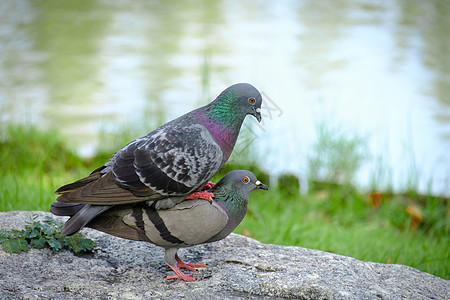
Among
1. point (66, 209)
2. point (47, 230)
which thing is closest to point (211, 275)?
point (66, 209)

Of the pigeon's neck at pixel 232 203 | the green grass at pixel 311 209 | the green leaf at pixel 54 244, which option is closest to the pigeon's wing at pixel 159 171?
the pigeon's neck at pixel 232 203

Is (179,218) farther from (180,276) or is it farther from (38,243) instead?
(38,243)

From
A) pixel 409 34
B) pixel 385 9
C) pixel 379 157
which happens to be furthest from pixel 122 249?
pixel 385 9

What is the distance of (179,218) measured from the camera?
12.7ft

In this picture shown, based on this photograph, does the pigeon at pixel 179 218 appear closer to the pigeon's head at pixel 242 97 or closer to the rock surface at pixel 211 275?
the rock surface at pixel 211 275

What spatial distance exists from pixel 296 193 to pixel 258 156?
2.28 ft

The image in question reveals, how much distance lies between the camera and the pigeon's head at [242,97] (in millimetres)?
3934

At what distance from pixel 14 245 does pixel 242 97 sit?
187 cm

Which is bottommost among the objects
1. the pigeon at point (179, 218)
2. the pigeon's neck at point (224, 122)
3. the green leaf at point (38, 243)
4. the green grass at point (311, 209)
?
the green grass at point (311, 209)

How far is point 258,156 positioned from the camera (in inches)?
292

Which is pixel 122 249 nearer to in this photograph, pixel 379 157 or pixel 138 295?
pixel 138 295

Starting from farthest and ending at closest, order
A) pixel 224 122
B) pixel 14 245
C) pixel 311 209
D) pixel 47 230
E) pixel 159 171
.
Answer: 1. pixel 311 209
2. pixel 47 230
3. pixel 14 245
4. pixel 224 122
5. pixel 159 171

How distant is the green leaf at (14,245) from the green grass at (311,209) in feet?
4.88

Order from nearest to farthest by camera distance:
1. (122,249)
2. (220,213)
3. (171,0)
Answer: (220,213)
(122,249)
(171,0)
